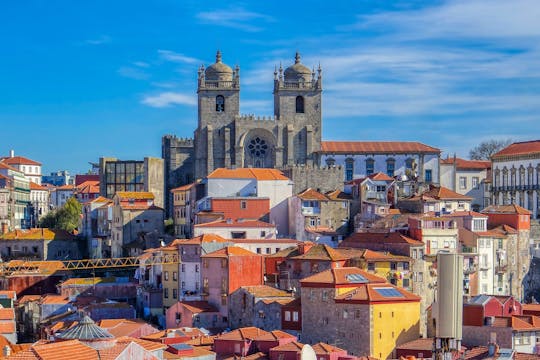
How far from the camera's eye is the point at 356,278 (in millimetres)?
62781

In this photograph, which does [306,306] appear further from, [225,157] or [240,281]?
[225,157]

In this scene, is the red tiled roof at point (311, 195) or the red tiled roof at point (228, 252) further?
the red tiled roof at point (311, 195)

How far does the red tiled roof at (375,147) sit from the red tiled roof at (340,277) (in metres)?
31.3

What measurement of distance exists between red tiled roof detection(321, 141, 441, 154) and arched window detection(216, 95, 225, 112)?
29.3ft

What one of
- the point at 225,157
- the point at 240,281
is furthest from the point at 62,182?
the point at 240,281

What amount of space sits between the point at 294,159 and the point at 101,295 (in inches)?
924

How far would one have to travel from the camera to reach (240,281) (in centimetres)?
6806

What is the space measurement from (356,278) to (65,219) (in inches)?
1895

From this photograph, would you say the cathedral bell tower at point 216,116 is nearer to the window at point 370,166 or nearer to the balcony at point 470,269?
the window at point 370,166

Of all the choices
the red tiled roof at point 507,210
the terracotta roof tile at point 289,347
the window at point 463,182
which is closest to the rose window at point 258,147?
the window at point 463,182

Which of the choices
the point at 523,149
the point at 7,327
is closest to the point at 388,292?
the point at 7,327

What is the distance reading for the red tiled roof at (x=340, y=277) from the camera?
2431 inches

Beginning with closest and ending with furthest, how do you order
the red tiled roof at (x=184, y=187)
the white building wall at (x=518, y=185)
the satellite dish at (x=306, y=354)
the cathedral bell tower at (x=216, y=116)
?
the satellite dish at (x=306, y=354) → the red tiled roof at (x=184, y=187) → the cathedral bell tower at (x=216, y=116) → the white building wall at (x=518, y=185)

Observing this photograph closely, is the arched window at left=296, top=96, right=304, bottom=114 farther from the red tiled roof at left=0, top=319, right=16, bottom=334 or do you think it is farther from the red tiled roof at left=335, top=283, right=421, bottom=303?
the red tiled roof at left=335, top=283, right=421, bottom=303
